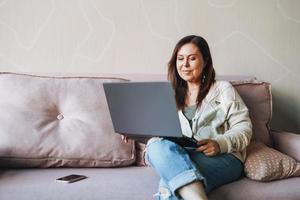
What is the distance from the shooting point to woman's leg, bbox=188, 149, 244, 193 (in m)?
1.40

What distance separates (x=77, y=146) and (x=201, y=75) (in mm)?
642

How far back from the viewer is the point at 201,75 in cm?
178

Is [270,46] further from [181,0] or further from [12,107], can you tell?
[12,107]

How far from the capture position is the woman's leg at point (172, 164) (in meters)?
1.28

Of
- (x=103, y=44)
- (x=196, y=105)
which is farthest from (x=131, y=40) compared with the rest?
(x=196, y=105)

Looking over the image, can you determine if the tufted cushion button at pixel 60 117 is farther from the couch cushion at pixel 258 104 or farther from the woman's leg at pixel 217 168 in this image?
the couch cushion at pixel 258 104

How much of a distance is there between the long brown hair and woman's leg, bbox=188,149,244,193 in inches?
12.1

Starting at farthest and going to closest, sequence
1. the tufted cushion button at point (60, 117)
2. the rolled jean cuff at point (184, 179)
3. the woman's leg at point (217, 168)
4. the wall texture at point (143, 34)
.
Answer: the wall texture at point (143, 34), the tufted cushion button at point (60, 117), the woman's leg at point (217, 168), the rolled jean cuff at point (184, 179)

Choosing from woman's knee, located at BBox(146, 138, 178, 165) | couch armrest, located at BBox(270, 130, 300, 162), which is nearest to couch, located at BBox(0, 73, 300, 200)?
couch armrest, located at BBox(270, 130, 300, 162)

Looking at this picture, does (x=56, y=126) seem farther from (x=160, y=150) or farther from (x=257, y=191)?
(x=257, y=191)

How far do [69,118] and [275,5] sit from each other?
4.18ft

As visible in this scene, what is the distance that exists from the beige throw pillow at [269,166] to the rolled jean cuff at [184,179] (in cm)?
27

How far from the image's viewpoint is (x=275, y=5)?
212 centimetres

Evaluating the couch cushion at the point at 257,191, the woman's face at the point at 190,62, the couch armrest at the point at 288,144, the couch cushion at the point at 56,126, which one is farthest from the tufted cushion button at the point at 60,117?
the couch armrest at the point at 288,144
